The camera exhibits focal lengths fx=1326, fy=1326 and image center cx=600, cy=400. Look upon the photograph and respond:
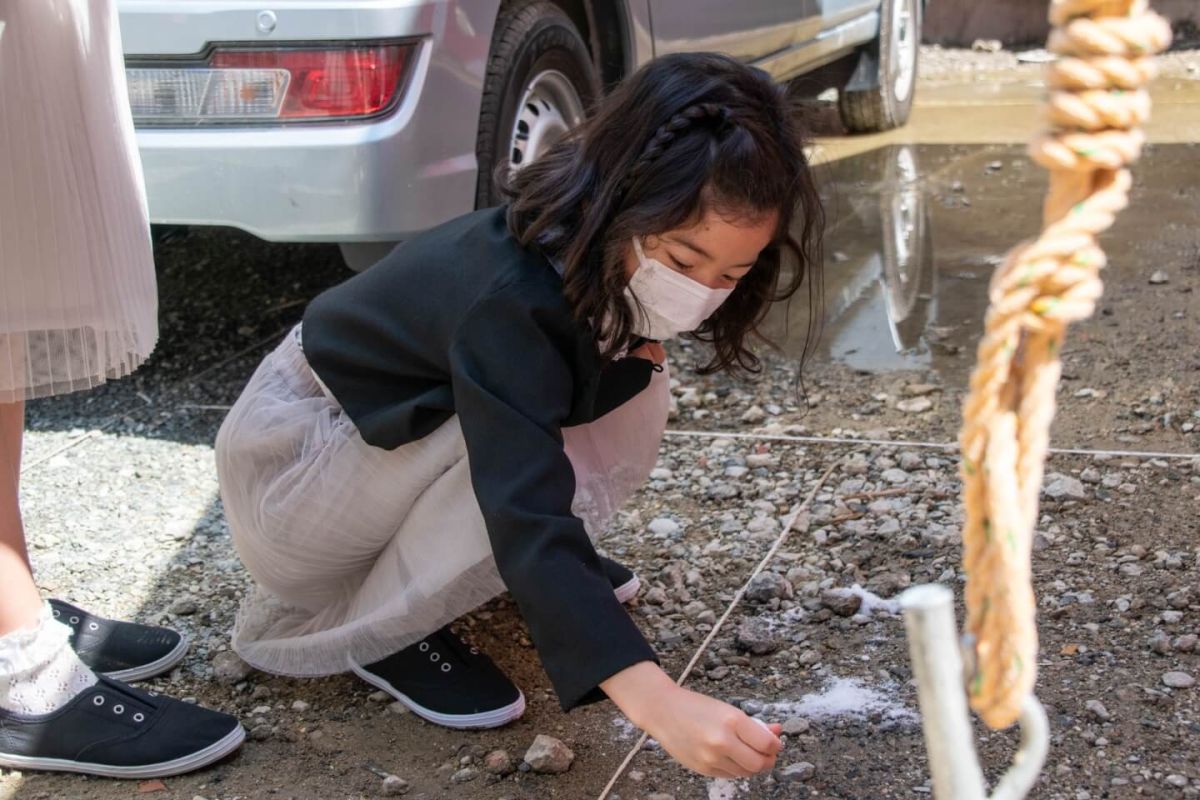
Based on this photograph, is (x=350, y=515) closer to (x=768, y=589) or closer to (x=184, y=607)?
(x=184, y=607)

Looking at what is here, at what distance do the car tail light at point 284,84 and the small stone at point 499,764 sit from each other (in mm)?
1439

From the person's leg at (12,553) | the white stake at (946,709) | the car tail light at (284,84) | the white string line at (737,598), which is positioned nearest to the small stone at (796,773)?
the white string line at (737,598)

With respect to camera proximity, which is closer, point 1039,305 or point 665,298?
point 1039,305

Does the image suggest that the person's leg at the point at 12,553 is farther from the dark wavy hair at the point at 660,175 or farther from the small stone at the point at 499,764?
the dark wavy hair at the point at 660,175

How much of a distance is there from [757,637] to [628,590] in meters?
0.26

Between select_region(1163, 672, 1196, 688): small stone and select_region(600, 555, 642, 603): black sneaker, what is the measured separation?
34.2 inches

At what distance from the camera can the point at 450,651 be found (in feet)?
6.89

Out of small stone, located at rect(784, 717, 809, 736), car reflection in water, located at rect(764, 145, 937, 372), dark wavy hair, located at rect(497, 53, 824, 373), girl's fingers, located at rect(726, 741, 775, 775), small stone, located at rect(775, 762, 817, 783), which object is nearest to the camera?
girl's fingers, located at rect(726, 741, 775, 775)

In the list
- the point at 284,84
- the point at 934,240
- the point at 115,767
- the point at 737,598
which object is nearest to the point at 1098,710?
the point at 737,598

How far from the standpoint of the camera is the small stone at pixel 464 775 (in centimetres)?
191

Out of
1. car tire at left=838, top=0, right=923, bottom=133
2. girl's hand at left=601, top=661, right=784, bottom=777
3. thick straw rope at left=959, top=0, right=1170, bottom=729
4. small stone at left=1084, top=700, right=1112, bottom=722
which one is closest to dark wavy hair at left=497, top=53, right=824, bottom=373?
girl's hand at left=601, top=661, right=784, bottom=777

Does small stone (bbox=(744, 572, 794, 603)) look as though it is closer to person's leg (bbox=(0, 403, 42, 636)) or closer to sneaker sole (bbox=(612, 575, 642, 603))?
sneaker sole (bbox=(612, 575, 642, 603))

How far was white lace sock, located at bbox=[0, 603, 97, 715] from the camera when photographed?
1882 mm

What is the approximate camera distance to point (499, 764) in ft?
6.30
